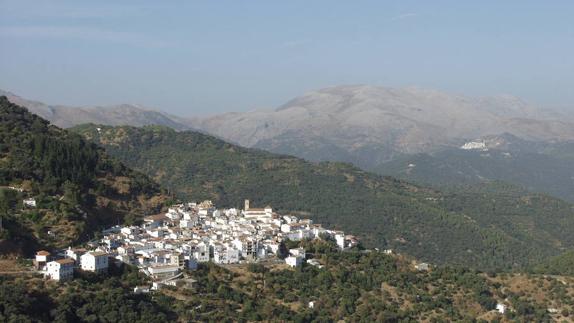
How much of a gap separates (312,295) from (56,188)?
65.6ft

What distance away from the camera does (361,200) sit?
108062 mm

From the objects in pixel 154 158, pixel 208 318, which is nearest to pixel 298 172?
pixel 154 158

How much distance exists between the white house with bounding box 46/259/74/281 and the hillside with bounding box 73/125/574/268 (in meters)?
49.4

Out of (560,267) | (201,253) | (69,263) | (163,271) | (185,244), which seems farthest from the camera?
(560,267)

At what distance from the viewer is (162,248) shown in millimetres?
50938

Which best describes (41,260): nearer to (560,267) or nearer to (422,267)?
(422,267)

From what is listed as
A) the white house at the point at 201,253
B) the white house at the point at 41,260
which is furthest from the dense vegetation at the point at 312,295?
the white house at the point at 41,260

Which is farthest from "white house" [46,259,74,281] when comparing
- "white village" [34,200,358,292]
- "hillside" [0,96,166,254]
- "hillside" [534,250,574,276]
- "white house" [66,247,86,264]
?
"hillside" [534,250,574,276]

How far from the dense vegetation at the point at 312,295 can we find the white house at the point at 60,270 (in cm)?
59

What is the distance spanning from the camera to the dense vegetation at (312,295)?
3906cm

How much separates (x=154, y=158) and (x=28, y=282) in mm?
75442

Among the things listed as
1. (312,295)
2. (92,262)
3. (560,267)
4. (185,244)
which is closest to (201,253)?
(185,244)

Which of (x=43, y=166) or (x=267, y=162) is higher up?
(x=43, y=166)

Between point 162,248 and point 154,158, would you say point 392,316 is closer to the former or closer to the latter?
point 162,248
